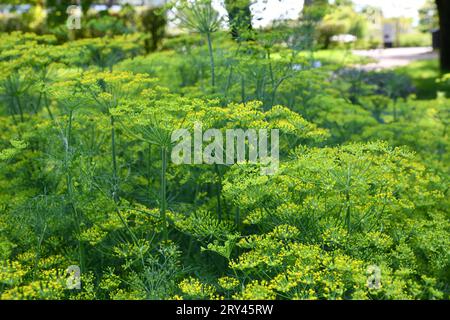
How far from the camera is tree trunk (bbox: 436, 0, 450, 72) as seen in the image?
13.4 meters

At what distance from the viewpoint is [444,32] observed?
13.7 meters

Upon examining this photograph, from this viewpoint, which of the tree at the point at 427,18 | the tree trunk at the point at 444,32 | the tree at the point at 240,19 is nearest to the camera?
the tree at the point at 240,19

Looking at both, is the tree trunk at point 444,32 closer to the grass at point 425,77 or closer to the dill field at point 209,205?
the grass at point 425,77

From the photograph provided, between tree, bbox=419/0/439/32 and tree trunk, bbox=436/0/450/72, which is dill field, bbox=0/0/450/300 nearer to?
tree trunk, bbox=436/0/450/72

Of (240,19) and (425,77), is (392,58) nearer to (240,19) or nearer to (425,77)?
(425,77)

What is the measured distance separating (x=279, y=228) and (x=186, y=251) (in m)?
1.43

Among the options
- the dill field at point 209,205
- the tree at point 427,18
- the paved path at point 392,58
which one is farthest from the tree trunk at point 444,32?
the tree at point 427,18

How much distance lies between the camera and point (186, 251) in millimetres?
4770

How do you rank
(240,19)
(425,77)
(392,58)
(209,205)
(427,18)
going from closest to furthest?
(209,205) < (240,19) < (425,77) < (392,58) < (427,18)

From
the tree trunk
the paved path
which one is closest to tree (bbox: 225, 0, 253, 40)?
the tree trunk

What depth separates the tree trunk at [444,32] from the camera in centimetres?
1336

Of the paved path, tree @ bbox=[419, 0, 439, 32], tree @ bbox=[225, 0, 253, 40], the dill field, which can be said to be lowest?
the dill field

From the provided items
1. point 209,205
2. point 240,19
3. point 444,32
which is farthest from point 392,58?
point 209,205
